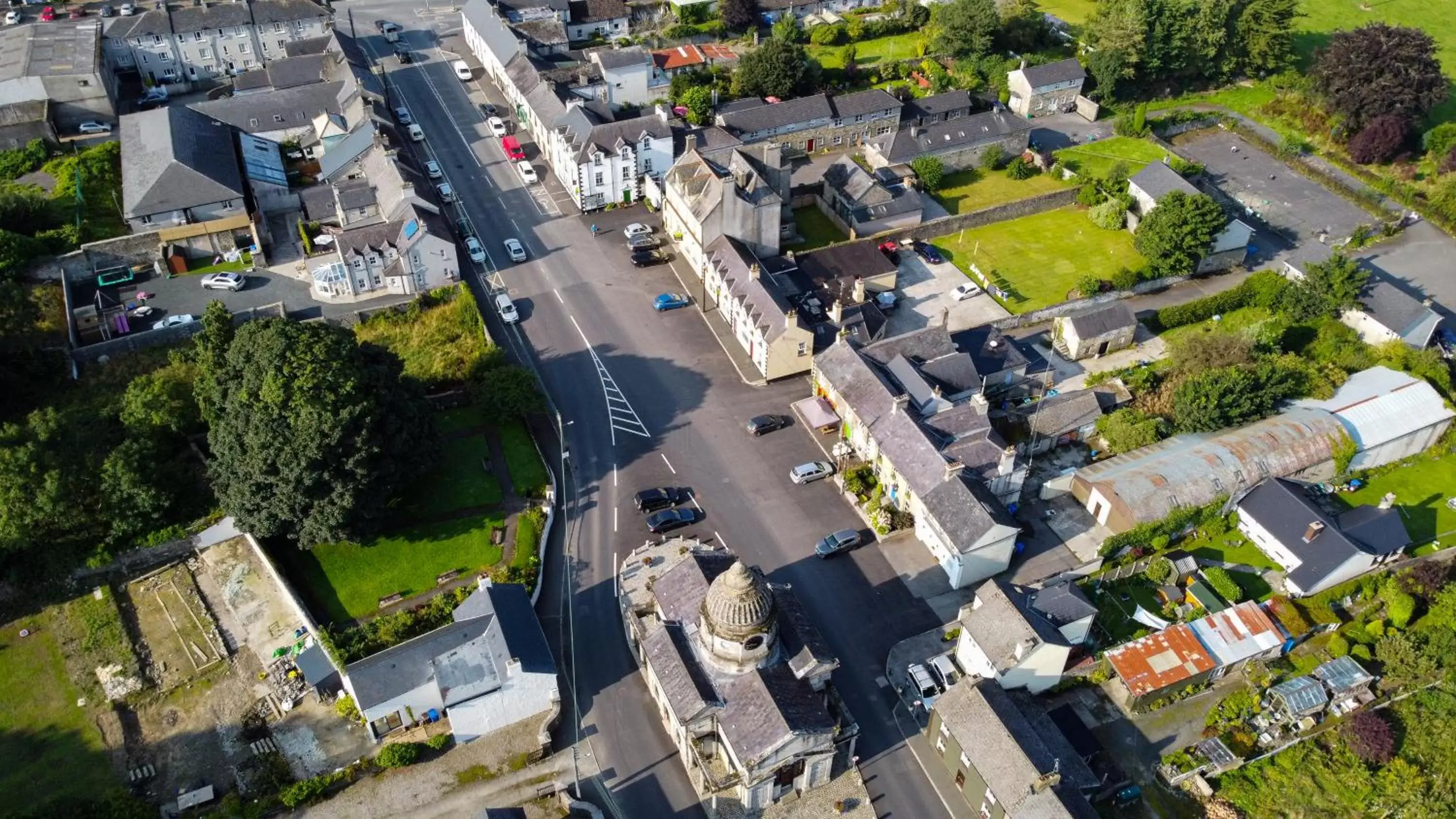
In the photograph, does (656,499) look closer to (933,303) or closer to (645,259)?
(645,259)

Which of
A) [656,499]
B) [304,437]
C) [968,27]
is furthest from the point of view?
[968,27]

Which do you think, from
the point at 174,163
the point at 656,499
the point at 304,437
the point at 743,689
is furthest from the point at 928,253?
the point at 174,163

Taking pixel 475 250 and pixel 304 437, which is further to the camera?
pixel 475 250

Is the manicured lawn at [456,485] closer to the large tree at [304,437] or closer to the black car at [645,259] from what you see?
the large tree at [304,437]

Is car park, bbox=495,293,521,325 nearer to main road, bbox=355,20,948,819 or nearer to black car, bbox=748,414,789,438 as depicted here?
main road, bbox=355,20,948,819

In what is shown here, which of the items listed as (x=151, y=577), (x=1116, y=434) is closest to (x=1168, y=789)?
(x=1116, y=434)

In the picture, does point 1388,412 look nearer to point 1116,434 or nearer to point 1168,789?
point 1116,434
